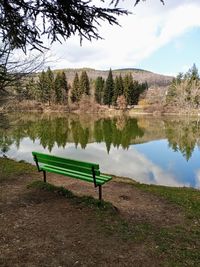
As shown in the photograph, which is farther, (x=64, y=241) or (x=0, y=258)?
(x=64, y=241)

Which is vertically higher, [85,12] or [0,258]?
[85,12]

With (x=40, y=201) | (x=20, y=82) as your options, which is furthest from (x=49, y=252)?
(x=20, y=82)

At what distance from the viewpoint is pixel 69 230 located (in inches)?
228

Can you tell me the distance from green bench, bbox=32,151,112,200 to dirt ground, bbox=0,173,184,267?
0.66m

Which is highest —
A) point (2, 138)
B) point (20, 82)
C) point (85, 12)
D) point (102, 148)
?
point (85, 12)

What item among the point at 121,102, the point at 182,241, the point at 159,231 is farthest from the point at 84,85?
the point at 182,241

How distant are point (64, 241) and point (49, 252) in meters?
0.45

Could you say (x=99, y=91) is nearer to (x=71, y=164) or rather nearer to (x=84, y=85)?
(x=84, y=85)

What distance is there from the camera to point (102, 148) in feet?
90.2

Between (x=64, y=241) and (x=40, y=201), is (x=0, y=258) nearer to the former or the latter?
(x=64, y=241)

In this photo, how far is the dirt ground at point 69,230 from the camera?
476 centimetres

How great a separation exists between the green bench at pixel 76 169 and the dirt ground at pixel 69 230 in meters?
0.66

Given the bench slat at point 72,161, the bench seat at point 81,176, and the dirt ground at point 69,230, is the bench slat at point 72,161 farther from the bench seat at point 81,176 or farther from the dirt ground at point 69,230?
the dirt ground at point 69,230

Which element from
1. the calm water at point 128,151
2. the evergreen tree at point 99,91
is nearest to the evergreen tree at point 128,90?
the evergreen tree at point 99,91
